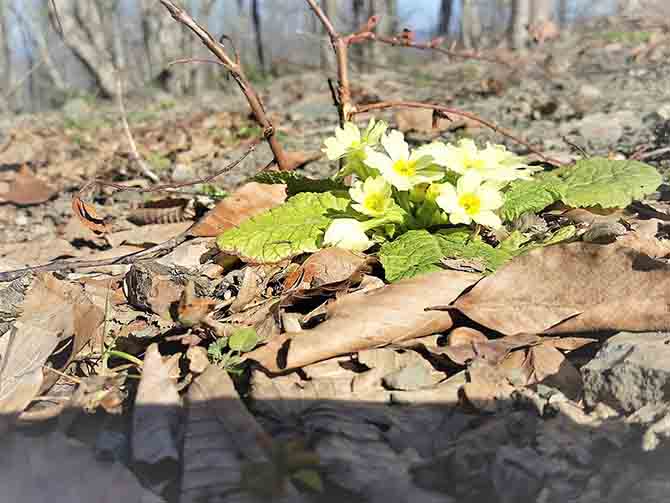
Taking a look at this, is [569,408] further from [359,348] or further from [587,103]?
[587,103]

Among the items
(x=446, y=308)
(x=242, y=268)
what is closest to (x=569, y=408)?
(x=446, y=308)

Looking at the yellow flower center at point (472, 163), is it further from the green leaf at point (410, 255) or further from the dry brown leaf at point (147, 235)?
the dry brown leaf at point (147, 235)

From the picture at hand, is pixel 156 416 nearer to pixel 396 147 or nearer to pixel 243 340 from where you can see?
pixel 243 340

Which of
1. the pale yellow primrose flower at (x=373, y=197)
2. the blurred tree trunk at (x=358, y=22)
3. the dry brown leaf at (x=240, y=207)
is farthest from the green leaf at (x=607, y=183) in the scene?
the blurred tree trunk at (x=358, y=22)

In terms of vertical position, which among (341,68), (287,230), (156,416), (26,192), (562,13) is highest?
(341,68)

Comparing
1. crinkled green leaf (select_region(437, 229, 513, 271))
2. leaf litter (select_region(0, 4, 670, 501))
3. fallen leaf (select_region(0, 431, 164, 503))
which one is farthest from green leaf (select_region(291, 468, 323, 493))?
crinkled green leaf (select_region(437, 229, 513, 271))

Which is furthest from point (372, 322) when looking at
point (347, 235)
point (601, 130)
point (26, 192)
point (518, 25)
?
point (518, 25)

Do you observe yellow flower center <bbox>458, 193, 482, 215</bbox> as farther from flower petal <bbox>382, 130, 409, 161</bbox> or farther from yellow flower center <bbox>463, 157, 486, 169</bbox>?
flower petal <bbox>382, 130, 409, 161</bbox>
